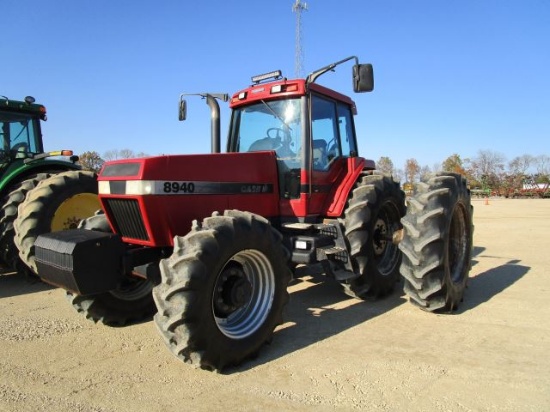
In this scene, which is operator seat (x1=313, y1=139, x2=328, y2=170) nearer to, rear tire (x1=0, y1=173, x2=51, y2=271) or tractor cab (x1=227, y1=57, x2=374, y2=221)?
tractor cab (x1=227, y1=57, x2=374, y2=221)

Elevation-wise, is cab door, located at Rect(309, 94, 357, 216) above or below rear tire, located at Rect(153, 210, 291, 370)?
above

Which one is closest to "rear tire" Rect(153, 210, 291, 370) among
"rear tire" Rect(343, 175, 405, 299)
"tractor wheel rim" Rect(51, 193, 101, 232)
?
"rear tire" Rect(343, 175, 405, 299)

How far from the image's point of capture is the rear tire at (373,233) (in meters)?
5.02

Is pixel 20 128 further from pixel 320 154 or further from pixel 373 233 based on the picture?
pixel 373 233

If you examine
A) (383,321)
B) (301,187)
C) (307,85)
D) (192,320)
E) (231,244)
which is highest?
(307,85)

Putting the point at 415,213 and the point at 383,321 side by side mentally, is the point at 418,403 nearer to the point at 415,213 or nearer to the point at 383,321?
the point at 383,321

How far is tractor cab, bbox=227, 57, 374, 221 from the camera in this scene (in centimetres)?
499

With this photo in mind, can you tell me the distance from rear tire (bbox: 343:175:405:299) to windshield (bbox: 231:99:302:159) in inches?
39.5

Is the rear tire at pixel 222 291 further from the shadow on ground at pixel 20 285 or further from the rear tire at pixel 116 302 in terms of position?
the shadow on ground at pixel 20 285

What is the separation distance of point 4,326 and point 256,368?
114 inches

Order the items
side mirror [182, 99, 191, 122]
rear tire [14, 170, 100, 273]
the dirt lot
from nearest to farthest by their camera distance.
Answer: the dirt lot → rear tire [14, 170, 100, 273] → side mirror [182, 99, 191, 122]

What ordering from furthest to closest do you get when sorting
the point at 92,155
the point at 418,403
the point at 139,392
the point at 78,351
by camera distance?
1. the point at 92,155
2. the point at 78,351
3. the point at 139,392
4. the point at 418,403

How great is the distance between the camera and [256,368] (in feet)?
11.4

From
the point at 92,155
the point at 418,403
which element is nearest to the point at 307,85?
the point at 418,403
